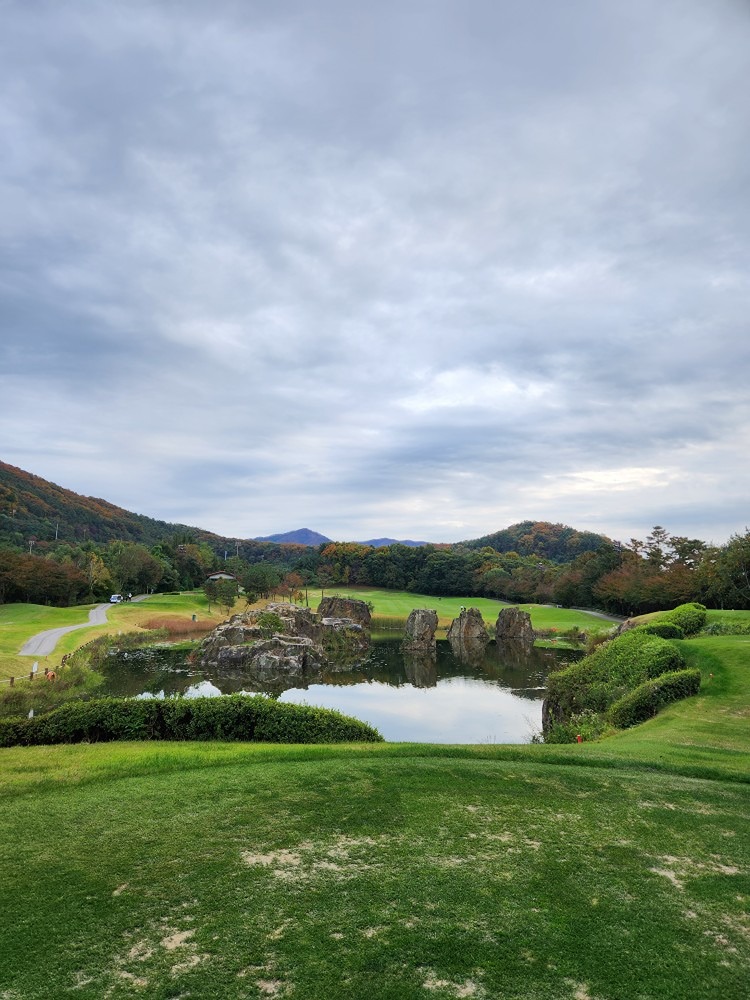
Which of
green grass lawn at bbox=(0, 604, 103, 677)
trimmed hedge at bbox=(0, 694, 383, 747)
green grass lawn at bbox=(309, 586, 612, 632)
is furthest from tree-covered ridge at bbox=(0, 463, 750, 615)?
trimmed hedge at bbox=(0, 694, 383, 747)

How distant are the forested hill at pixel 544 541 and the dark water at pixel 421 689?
→ 283 ft

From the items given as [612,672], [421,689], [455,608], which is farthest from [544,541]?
[612,672]

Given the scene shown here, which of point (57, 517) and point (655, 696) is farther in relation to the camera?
point (57, 517)

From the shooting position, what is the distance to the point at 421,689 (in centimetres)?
3166

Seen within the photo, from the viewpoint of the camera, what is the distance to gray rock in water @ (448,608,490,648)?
52.6 m

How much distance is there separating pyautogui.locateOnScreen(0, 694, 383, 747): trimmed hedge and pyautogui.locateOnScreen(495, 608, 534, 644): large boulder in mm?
43497

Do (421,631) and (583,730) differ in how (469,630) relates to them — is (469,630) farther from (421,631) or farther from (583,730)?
(583,730)

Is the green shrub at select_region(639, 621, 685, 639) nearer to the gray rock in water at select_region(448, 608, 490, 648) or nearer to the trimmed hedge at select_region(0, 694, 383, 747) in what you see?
the trimmed hedge at select_region(0, 694, 383, 747)

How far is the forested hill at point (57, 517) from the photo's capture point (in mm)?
101438

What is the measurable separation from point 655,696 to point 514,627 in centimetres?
3817

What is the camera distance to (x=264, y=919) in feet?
17.7

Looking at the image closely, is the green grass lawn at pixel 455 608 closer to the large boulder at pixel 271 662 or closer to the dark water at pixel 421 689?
the dark water at pixel 421 689

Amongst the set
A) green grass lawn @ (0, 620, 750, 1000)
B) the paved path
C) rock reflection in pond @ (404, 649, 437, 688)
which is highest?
green grass lawn @ (0, 620, 750, 1000)

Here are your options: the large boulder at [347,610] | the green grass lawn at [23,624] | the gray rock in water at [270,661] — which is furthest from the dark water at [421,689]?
the large boulder at [347,610]
